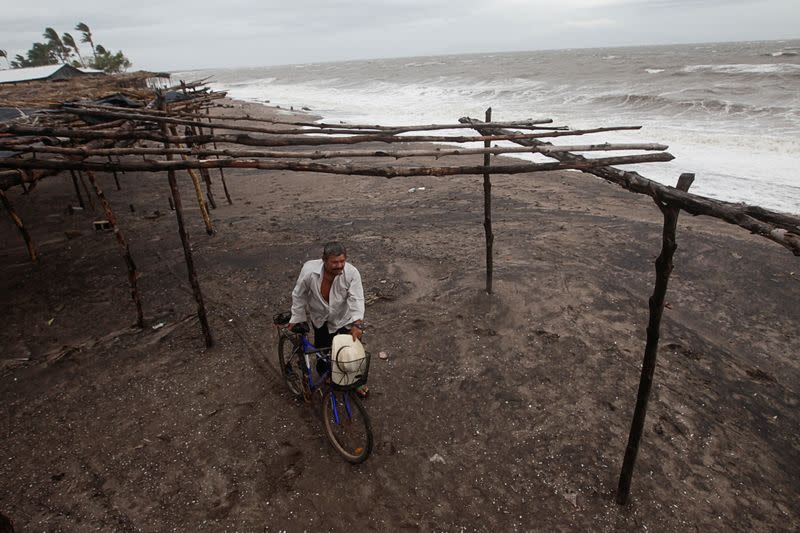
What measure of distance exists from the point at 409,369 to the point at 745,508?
3528mm

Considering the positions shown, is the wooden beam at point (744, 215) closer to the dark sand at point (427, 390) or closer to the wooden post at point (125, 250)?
the dark sand at point (427, 390)

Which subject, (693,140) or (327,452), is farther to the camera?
(693,140)

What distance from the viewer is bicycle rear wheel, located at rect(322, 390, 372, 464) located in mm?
3916

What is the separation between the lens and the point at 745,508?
368 cm

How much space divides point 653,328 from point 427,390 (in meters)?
2.69

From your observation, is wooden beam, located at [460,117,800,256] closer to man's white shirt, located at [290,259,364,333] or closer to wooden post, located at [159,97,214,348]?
man's white shirt, located at [290,259,364,333]

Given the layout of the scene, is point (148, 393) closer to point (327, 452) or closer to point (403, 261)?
point (327, 452)

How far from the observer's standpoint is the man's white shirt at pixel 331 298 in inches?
160

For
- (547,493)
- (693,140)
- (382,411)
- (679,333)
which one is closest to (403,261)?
(382,411)

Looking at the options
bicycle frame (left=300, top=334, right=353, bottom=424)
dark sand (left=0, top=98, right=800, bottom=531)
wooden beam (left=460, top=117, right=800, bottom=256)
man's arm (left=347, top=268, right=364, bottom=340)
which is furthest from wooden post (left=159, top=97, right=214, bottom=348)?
wooden beam (left=460, top=117, right=800, bottom=256)

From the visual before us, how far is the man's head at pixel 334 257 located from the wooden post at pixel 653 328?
→ 2.51 metres

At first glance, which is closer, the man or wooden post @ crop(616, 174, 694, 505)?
wooden post @ crop(616, 174, 694, 505)

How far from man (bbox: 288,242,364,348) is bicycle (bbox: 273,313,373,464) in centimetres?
23

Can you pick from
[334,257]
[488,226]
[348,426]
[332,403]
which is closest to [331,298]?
[334,257]
